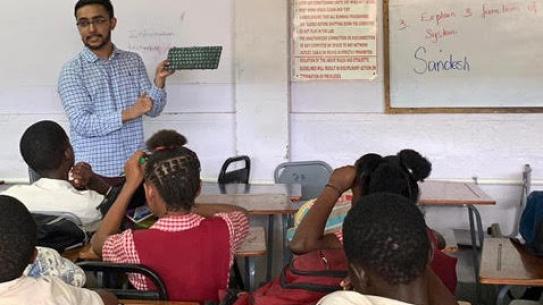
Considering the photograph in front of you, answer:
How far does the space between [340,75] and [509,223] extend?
1.55 metres

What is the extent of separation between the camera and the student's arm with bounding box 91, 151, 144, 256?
7.38ft

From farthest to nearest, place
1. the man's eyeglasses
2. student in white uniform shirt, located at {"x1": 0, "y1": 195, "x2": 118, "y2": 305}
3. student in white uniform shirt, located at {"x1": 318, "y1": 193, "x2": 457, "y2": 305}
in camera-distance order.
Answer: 1. the man's eyeglasses
2. student in white uniform shirt, located at {"x1": 0, "y1": 195, "x2": 118, "y2": 305}
3. student in white uniform shirt, located at {"x1": 318, "y1": 193, "x2": 457, "y2": 305}

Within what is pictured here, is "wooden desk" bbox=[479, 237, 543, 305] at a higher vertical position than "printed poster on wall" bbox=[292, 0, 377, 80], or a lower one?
lower

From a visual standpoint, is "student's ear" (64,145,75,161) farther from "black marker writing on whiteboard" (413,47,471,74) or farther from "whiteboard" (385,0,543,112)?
"black marker writing on whiteboard" (413,47,471,74)

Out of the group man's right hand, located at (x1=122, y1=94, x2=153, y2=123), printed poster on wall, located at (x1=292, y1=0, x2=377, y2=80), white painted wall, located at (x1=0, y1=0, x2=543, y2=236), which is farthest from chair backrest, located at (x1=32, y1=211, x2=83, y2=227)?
printed poster on wall, located at (x1=292, y1=0, x2=377, y2=80)

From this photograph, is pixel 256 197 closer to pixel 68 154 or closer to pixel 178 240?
pixel 68 154

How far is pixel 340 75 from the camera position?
4.62 metres

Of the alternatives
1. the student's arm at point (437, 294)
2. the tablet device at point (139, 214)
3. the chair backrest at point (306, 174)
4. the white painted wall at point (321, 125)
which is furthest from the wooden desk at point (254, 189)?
the student's arm at point (437, 294)

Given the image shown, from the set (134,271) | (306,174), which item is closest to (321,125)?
(306,174)

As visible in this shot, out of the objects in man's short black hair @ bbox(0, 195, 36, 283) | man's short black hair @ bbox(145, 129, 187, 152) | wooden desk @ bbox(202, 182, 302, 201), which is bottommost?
wooden desk @ bbox(202, 182, 302, 201)

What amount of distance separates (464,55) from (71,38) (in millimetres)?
2756

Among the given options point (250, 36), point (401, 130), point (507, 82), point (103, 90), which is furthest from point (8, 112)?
point (507, 82)

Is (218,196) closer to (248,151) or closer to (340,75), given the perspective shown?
(248,151)

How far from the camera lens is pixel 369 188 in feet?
6.36
